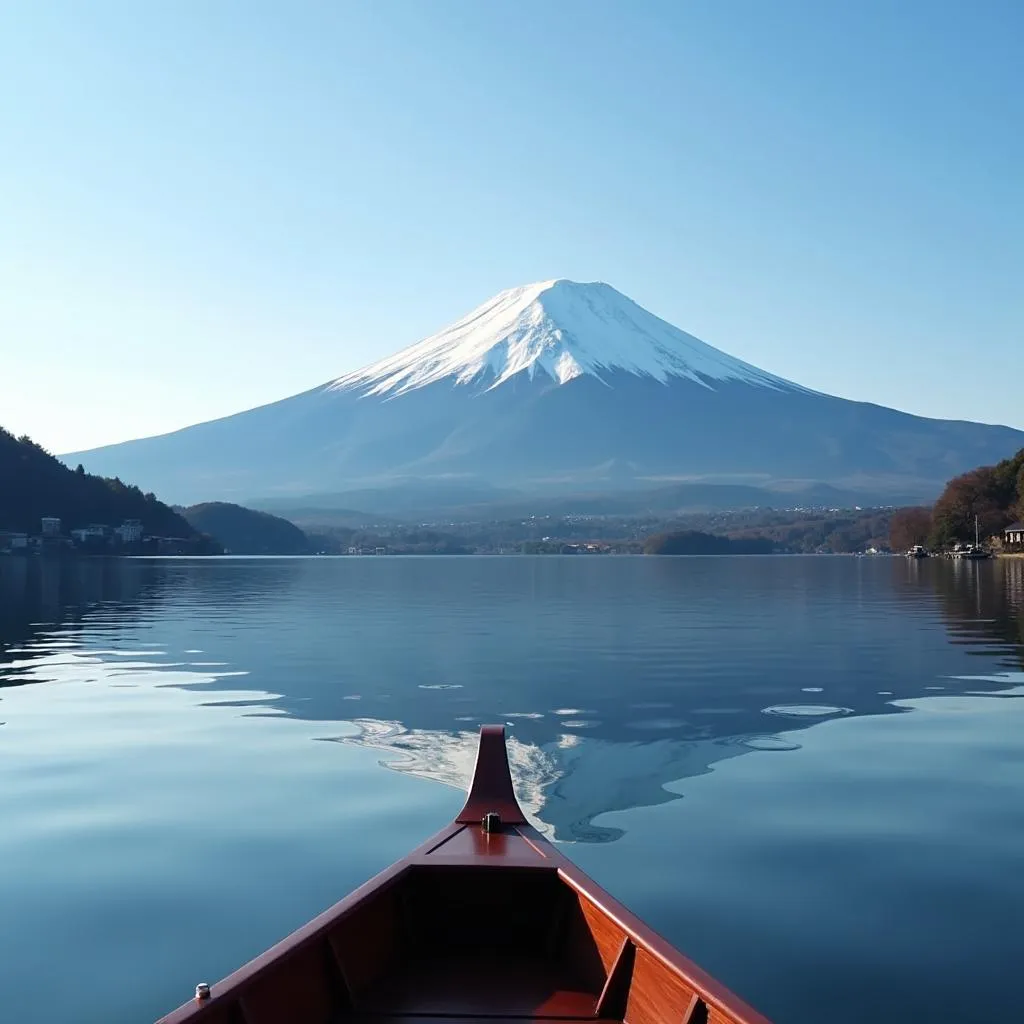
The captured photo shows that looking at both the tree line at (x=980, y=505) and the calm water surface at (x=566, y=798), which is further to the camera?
the tree line at (x=980, y=505)

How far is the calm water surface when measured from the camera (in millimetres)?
8062

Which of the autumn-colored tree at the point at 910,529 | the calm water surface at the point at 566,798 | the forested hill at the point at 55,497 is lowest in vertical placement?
the calm water surface at the point at 566,798

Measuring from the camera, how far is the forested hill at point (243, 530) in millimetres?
194125

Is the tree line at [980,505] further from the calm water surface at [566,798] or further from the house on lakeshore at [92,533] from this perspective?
the calm water surface at [566,798]

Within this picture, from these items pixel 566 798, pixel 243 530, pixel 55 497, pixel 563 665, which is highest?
pixel 55 497

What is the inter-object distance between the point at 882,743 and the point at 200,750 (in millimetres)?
8676

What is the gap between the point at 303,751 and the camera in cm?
1541

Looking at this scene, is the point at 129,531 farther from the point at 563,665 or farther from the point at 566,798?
the point at 566,798

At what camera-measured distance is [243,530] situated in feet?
644

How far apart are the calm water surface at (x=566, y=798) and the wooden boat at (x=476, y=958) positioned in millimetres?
1158

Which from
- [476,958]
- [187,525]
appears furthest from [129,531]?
[476,958]

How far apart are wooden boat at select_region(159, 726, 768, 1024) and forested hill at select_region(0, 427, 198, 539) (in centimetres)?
13991

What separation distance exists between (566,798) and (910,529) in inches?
5502

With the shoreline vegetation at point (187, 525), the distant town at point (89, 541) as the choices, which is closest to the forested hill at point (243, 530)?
the shoreline vegetation at point (187, 525)
